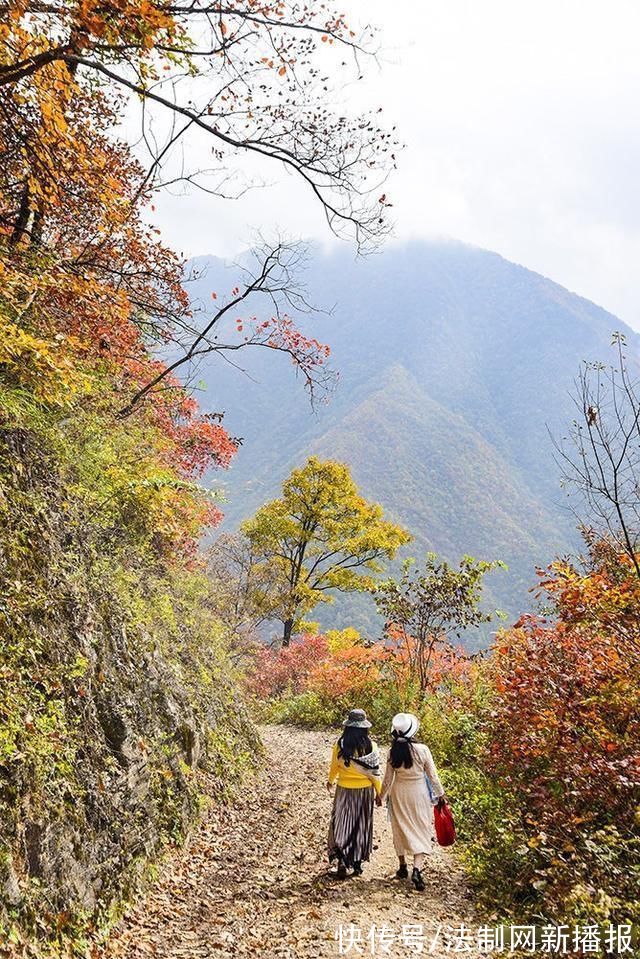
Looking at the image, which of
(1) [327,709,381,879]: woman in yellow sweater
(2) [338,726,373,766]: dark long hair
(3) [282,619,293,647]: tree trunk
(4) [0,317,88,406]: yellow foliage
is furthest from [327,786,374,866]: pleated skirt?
(3) [282,619,293,647]: tree trunk

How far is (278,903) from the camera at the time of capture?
18.5 ft

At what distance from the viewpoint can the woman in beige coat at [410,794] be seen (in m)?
6.11

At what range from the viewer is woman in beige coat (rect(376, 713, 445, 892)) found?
611 cm

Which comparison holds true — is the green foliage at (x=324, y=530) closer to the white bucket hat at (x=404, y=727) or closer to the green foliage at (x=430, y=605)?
the green foliage at (x=430, y=605)

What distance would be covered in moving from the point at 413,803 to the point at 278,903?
1.69 m

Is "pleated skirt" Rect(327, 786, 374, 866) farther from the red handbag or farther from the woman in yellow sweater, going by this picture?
the red handbag

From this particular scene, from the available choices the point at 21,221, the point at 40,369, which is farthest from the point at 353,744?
the point at 21,221

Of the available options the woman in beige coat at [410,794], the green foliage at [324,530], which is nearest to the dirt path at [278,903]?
the woman in beige coat at [410,794]

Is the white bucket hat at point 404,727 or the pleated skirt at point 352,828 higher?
the white bucket hat at point 404,727

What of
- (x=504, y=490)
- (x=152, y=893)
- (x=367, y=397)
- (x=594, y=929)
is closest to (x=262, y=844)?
(x=152, y=893)

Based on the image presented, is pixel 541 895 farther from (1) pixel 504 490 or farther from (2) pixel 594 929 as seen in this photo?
(1) pixel 504 490

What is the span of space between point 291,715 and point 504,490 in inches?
3982

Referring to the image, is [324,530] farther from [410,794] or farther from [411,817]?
[411,817]

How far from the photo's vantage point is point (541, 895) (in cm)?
510
